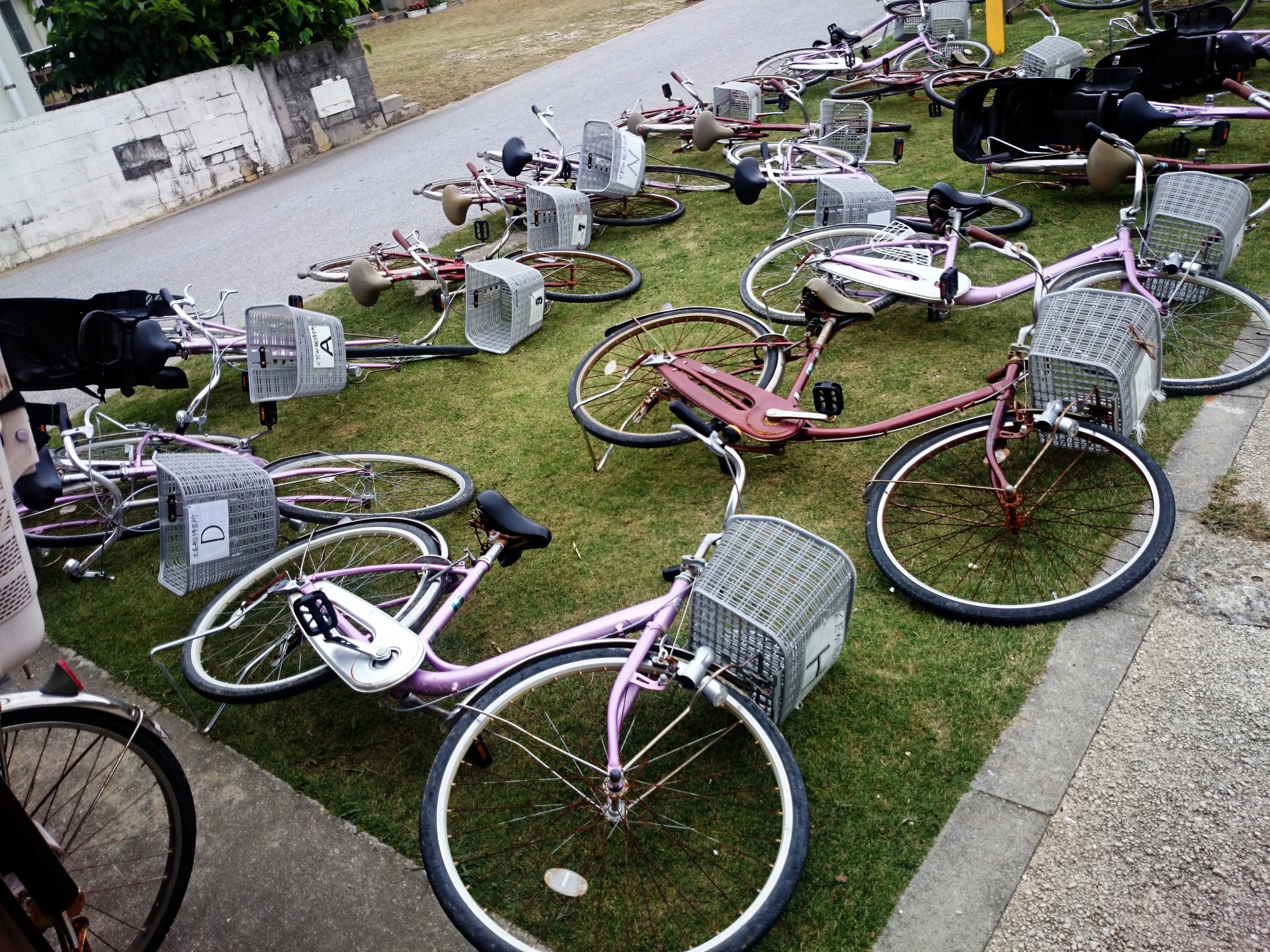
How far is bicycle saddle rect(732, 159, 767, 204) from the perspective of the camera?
5801mm

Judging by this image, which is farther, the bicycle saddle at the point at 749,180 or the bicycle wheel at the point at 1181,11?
the bicycle wheel at the point at 1181,11

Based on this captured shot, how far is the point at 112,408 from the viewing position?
245 inches

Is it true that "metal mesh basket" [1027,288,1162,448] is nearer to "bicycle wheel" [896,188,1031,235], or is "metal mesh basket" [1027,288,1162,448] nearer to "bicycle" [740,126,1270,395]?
"bicycle" [740,126,1270,395]

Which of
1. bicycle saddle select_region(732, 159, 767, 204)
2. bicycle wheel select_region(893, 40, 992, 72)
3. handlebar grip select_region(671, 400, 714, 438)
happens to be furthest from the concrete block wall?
handlebar grip select_region(671, 400, 714, 438)

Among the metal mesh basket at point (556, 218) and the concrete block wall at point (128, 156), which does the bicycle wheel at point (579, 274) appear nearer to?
the metal mesh basket at point (556, 218)

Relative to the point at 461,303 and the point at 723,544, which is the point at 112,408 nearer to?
the point at 461,303

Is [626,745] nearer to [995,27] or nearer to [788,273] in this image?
[788,273]

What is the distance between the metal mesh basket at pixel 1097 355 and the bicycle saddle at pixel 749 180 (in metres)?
2.56

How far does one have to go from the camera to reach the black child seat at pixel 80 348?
4.54 metres

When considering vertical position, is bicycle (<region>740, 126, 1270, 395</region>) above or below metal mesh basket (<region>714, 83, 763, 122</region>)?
below

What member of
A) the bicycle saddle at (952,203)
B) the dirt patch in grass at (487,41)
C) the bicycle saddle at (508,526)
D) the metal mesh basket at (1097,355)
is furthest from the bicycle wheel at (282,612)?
the dirt patch in grass at (487,41)

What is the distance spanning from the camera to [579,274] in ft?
21.4

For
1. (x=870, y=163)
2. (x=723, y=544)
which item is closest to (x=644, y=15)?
(x=870, y=163)

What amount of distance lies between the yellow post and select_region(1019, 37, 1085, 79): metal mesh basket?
2.28 metres
